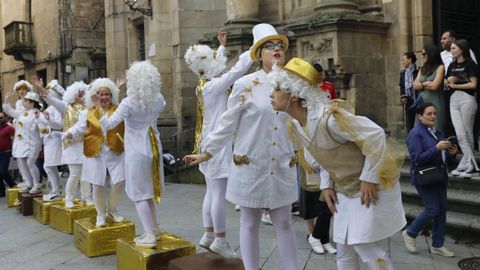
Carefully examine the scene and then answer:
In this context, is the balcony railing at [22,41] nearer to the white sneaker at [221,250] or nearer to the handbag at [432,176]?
the white sneaker at [221,250]

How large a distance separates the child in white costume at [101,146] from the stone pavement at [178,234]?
2.19 ft

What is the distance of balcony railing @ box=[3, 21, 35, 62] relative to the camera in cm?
2633

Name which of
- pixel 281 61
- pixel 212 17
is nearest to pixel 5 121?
pixel 212 17

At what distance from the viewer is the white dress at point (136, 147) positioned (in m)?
5.17

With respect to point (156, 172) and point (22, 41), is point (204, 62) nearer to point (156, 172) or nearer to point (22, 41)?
point (156, 172)

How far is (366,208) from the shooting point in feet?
11.1

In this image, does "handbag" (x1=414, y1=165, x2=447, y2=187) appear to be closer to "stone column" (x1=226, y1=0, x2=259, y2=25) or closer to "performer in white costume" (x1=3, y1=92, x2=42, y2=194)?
"performer in white costume" (x1=3, y1=92, x2=42, y2=194)

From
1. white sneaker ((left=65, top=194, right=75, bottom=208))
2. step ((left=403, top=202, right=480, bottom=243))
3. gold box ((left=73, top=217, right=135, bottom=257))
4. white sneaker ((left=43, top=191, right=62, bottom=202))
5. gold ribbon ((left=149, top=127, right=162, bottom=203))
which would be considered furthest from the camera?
white sneaker ((left=43, top=191, right=62, bottom=202))

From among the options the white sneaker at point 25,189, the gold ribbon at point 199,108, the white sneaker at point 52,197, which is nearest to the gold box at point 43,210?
the white sneaker at point 52,197

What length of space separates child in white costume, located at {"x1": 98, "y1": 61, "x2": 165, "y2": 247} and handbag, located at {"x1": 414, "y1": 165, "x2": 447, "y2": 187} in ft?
9.08

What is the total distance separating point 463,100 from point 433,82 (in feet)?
1.49

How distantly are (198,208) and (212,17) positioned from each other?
7.45m

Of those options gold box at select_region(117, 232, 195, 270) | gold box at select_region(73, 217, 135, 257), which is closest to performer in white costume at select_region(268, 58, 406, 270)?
gold box at select_region(117, 232, 195, 270)

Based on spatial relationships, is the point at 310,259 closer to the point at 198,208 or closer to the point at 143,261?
the point at 143,261
